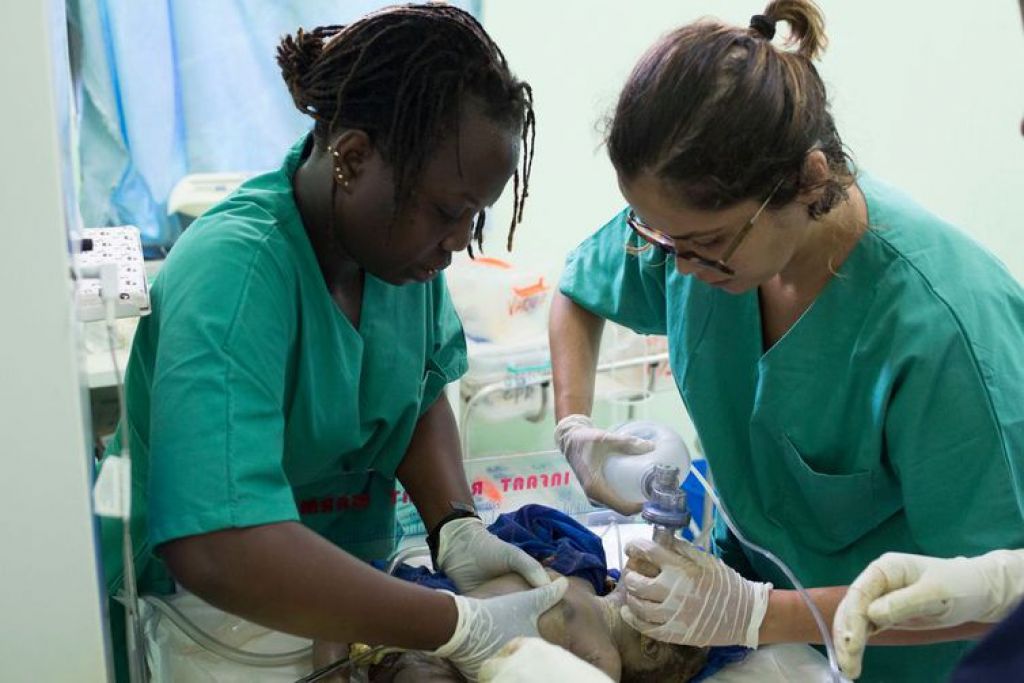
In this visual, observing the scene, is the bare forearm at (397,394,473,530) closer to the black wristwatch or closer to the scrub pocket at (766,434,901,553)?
the black wristwatch

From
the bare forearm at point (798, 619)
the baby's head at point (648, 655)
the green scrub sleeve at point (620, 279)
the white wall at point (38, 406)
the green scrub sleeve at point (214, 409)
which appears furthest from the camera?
the green scrub sleeve at point (620, 279)

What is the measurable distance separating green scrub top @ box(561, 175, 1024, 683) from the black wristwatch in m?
0.38

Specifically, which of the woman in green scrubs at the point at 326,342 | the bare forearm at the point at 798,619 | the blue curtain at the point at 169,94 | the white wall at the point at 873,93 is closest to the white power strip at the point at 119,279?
the woman in green scrubs at the point at 326,342

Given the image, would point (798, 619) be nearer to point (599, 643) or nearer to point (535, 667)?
point (599, 643)

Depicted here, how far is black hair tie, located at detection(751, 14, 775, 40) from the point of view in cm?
122

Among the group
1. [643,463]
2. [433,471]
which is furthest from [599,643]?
[433,471]

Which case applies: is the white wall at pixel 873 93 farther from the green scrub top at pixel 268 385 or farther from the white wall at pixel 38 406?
the white wall at pixel 38 406

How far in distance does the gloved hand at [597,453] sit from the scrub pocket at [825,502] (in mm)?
200

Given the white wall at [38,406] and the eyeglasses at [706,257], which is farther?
the eyeglasses at [706,257]

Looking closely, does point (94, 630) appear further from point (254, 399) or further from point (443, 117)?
point (443, 117)

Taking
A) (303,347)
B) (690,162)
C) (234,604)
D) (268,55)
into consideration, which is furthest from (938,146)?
(234,604)

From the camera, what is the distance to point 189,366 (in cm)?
102

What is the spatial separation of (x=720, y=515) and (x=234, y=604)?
848 millimetres

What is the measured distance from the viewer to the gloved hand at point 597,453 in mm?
1487
